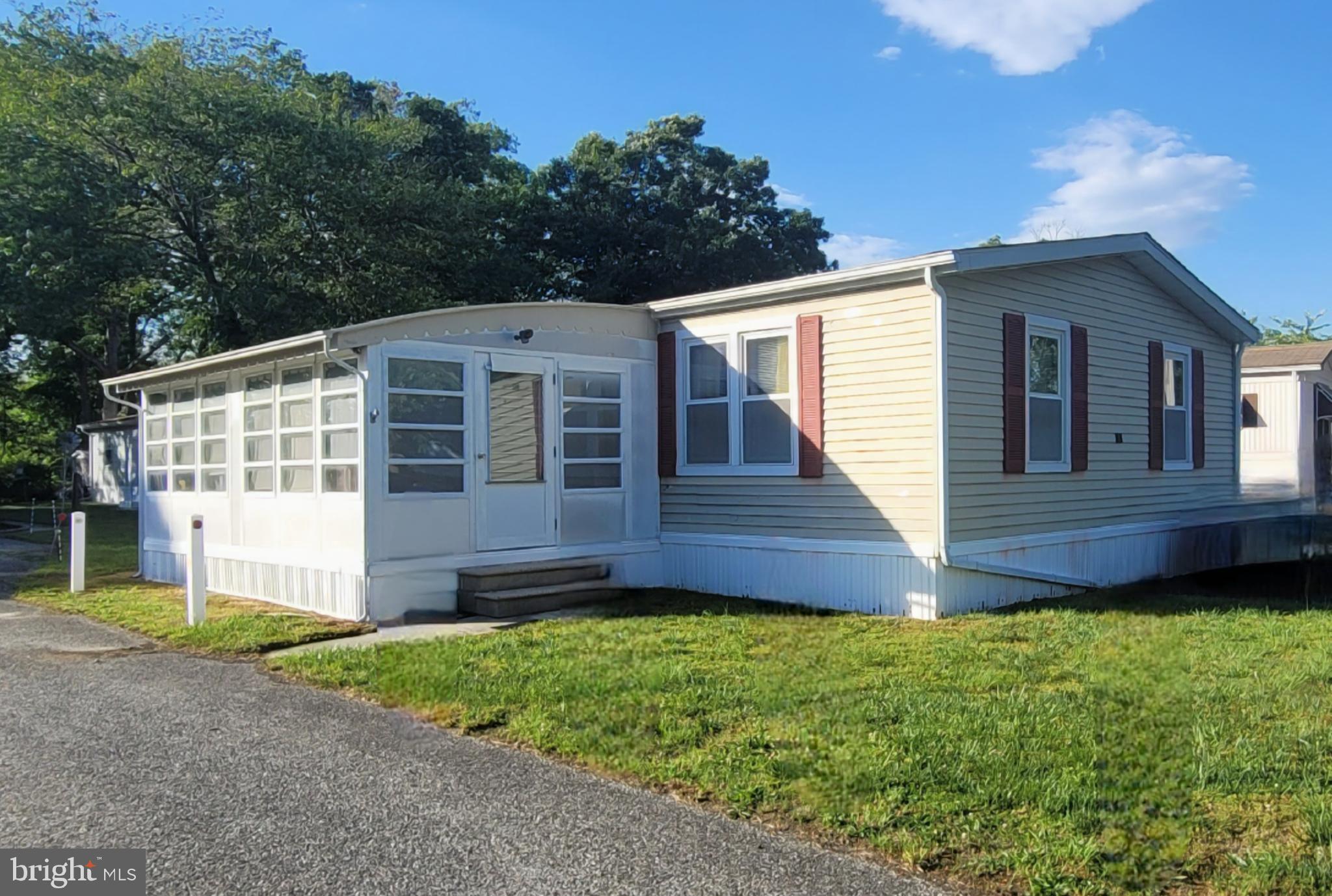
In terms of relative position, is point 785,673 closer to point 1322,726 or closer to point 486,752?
point 486,752

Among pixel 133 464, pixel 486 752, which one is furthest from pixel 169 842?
pixel 133 464

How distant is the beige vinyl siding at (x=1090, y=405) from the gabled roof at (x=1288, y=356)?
678 cm

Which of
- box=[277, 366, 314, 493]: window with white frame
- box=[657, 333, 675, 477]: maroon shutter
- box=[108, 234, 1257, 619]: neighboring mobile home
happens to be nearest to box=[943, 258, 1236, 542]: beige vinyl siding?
box=[108, 234, 1257, 619]: neighboring mobile home

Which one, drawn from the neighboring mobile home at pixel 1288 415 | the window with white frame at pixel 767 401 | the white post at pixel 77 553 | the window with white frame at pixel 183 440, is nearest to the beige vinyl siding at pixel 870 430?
the window with white frame at pixel 767 401

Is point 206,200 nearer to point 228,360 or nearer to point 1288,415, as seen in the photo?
point 228,360

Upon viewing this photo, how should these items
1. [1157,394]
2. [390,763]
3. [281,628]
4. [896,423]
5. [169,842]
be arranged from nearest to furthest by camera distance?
[169,842], [390,763], [281,628], [896,423], [1157,394]

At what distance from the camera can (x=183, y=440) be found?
11.3 metres

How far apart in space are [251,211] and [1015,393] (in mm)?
16756

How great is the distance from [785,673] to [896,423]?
123 inches

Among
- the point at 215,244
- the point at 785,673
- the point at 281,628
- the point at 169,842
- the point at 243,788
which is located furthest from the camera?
the point at 215,244

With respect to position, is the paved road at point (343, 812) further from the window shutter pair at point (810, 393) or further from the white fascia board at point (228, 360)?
the window shutter pair at point (810, 393)

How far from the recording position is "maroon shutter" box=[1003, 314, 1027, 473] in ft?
29.6

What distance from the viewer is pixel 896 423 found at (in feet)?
28.1

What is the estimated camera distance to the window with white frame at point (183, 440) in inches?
436
